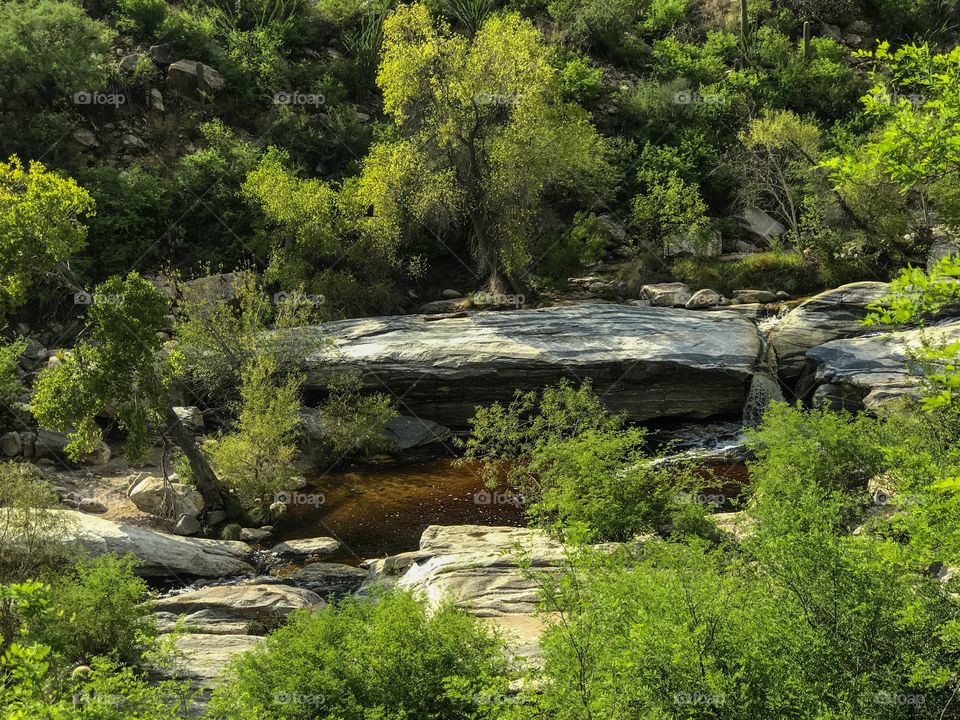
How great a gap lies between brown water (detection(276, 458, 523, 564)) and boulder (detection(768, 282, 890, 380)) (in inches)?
334

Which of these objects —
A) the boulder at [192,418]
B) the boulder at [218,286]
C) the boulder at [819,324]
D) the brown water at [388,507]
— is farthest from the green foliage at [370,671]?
the boulder at [218,286]

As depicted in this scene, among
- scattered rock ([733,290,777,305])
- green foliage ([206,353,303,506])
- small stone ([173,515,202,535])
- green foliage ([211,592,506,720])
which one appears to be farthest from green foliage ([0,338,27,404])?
scattered rock ([733,290,777,305])

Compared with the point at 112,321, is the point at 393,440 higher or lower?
lower

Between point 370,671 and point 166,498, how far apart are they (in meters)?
10.6

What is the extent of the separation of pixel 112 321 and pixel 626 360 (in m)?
11.5

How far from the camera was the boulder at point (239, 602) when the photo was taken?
12352 mm

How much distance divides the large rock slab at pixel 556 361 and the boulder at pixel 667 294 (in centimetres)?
261

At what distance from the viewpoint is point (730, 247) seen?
28.3 meters

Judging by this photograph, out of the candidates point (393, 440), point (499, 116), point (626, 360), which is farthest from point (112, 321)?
point (499, 116)

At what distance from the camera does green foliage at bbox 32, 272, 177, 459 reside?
1480cm

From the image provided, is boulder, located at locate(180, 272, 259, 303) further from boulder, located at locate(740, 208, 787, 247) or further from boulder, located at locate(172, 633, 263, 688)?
boulder, located at locate(740, 208, 787, 247)

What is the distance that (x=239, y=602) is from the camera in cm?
1255

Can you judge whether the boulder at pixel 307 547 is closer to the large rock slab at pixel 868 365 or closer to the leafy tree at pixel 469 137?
the leafy tree at pixel 469 137

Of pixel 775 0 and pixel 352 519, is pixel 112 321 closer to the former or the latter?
pixel 352 519
